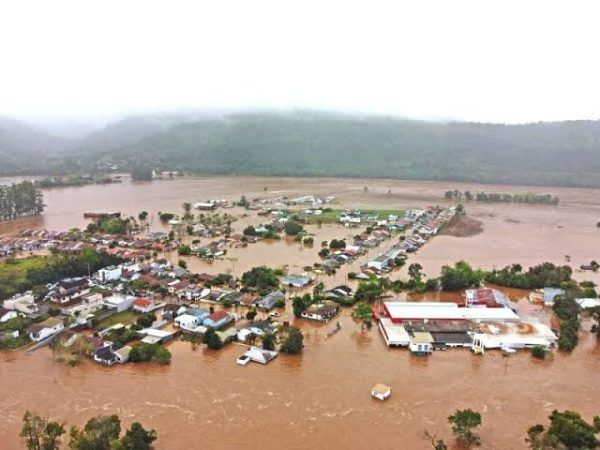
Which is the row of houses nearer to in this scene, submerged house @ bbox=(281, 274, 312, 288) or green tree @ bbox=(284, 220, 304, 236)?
submerged house @ bbox=(281, 274, 312, 288)

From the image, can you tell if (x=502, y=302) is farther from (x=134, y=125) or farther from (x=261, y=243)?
(x=134, y=125)

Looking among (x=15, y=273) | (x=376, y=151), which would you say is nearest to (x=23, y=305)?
(x=15, y=273)

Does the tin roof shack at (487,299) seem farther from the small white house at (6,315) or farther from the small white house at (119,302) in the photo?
the small white house at (6,315)

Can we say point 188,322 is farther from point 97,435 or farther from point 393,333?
point 393,333

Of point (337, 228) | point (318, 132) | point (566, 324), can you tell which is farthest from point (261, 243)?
point (318, 132)

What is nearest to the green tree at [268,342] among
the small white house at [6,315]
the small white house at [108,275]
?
the small white house at [6,315]

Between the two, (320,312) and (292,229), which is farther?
(292,229)
